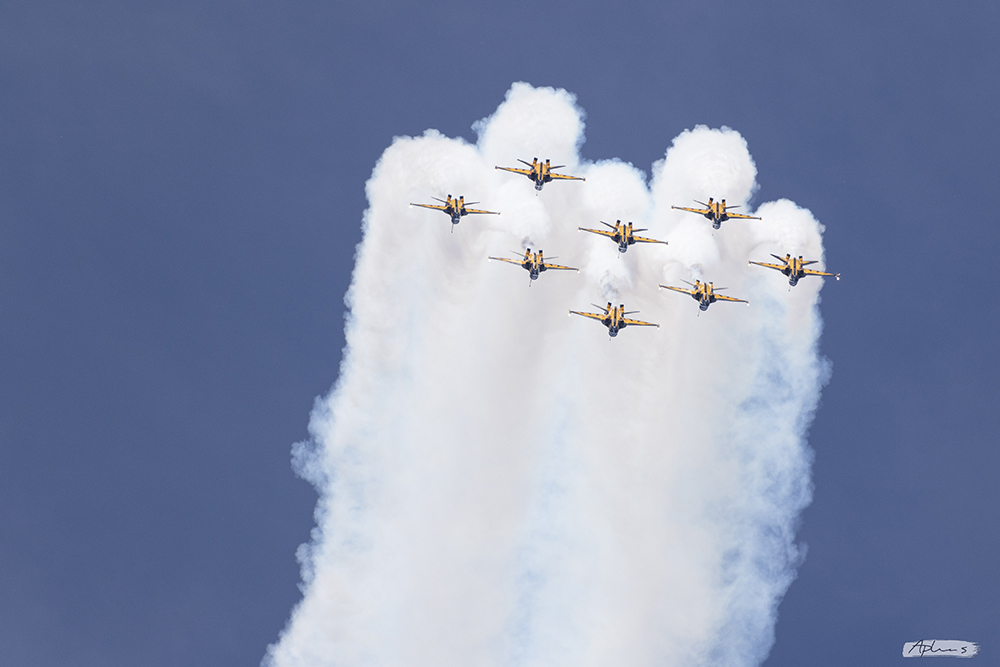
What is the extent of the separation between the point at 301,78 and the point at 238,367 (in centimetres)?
3621

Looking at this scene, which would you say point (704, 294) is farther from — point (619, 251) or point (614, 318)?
point (619, 251)

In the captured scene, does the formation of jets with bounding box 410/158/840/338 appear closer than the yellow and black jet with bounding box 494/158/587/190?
Yes

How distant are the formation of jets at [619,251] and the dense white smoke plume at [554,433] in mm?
1888

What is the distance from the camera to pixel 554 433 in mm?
121938

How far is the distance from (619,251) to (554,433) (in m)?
21.1

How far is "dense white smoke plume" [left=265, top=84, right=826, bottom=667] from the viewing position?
394ft

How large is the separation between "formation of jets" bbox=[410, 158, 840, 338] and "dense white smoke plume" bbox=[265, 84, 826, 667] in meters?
1.89

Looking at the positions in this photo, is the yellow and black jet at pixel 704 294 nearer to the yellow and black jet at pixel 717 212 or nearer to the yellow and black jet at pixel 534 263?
the yellow and black jet at pixel 717 212

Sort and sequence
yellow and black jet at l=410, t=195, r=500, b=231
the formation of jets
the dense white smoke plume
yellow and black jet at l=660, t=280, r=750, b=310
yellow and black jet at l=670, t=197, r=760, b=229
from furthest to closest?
the dense white smoke plume
yellow and black jet at l=410, t=195, r=500, b=231
yellow and black jet at l=670, t=197, r=760, b=229
the formation of jets
yellow and black jet at l=660, t=280, r=750, b=310

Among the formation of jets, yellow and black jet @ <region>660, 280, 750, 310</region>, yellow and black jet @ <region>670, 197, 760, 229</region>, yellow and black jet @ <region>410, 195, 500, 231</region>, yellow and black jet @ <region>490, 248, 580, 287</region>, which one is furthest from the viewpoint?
yellow and black jet @ <region>410, 195, 500, 231</region>
